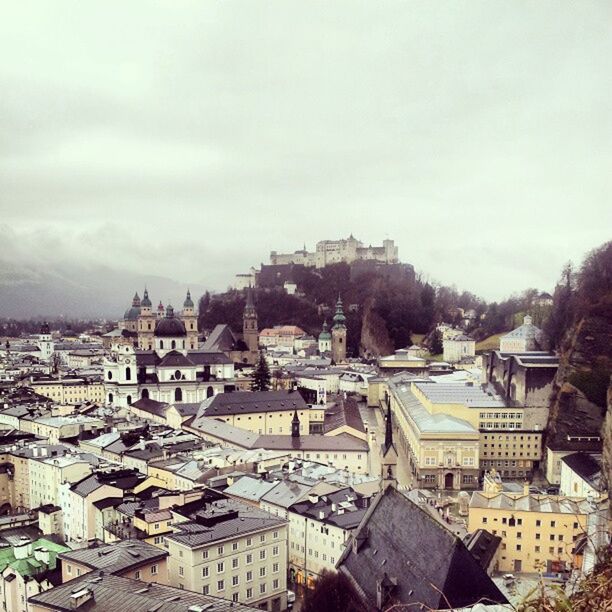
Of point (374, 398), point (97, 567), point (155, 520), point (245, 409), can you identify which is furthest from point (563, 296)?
Answer: point (97, 567)

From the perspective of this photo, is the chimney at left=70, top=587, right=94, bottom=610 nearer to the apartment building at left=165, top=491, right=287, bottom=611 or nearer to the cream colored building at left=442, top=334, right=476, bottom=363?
the apartment building at left=165, top=491, right=287, bottom=611

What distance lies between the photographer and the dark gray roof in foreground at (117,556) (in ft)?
43.6

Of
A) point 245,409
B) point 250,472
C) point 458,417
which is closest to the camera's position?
point 250,472

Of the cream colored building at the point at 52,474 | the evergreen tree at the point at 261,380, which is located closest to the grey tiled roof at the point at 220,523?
the cream colored building at the point at 52,474

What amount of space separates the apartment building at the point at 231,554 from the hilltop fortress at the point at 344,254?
241 feet

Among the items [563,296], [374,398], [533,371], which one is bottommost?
[374,398]

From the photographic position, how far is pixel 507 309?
7638cm

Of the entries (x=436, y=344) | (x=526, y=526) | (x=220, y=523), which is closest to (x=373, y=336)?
(x=436, y=344)

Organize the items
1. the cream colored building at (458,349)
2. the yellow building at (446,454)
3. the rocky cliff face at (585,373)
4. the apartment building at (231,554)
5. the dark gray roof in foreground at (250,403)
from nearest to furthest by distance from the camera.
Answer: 1. the apartment building at (231,554)
2. the yellow building at (446,454)
3. the rocky cliff face at (585,373)
4. the dark gray roof in foreground at (250,403)
5. the cream colored building at (458,349)

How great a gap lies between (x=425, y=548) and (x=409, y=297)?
63.5 m

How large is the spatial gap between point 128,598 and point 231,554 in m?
4.63

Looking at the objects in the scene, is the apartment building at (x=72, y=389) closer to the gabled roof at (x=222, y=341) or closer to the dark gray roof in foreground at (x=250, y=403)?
the gabled roof at (x=222, y=341)

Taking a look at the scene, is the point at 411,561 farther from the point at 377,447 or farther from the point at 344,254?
the point at 344,254

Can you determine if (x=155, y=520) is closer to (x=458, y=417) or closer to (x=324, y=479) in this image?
(x=324, y=479)
